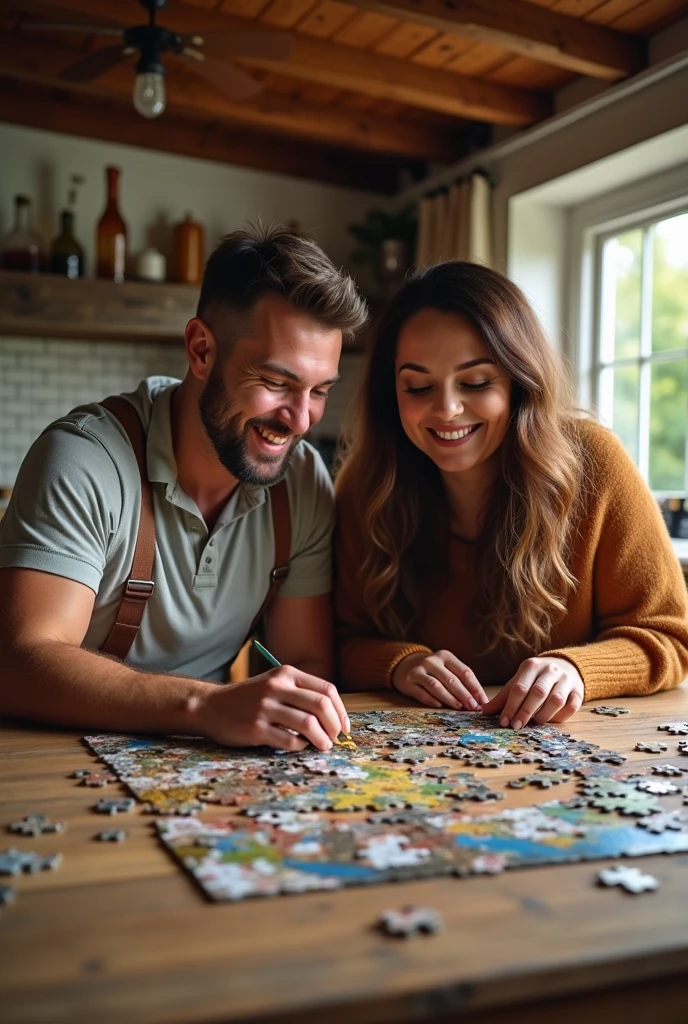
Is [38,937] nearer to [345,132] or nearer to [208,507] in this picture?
[208,507]

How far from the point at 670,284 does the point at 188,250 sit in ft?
8.70

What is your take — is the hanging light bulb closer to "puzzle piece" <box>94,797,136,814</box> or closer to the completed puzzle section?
the completed puzzle section

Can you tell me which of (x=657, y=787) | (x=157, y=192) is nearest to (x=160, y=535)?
(x=657, y=787)

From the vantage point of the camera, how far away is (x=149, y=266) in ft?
17.6

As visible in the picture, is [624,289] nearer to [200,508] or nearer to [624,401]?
[624,401]

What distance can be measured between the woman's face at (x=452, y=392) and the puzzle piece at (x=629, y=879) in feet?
4.03

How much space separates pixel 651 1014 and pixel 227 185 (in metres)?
5.58

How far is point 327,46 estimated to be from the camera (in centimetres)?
420

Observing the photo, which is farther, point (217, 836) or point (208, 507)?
point (208, 507)

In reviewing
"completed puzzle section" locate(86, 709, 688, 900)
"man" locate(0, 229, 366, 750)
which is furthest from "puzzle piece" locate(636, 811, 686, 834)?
"man" locate(0, 229, 366, 750)

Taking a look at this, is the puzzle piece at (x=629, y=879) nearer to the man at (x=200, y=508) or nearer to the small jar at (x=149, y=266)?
the man at (x=200, y=508)

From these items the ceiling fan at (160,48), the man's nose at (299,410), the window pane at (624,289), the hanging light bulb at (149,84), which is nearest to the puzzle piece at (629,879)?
the man's nose at (299,410)

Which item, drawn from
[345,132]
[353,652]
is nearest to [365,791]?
[353,652]

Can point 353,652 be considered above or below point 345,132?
below
